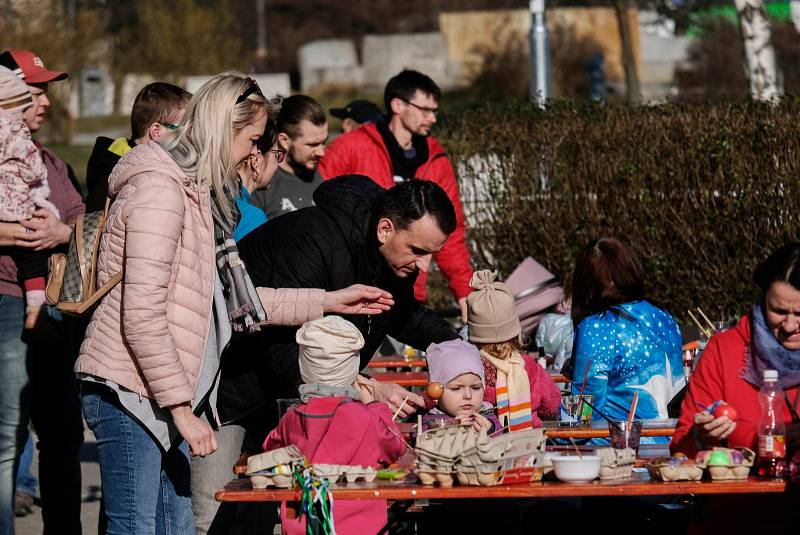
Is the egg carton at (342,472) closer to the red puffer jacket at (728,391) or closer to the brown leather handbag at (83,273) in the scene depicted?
the brown leather handbag at (83,273)

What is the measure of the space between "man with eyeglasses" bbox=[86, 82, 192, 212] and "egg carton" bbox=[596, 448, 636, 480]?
2183mm

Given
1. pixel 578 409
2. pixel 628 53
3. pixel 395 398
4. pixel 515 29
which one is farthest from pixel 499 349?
pixel 515 29

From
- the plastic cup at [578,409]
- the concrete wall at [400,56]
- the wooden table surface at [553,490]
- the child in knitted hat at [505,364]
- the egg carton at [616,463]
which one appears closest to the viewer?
the wooden table surface at [553,490]

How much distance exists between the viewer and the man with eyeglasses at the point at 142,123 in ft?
17.2


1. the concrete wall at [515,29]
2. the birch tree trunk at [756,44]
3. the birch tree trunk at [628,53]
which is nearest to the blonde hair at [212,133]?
the birch tree trunk at [756,44]

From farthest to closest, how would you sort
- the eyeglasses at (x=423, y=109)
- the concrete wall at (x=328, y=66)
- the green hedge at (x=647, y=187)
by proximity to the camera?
1. the concrete wall at (x=328, y=66)
2. the green hedge at (x=647, y=187)
3. the eyeglasses at (x=423, y=109)

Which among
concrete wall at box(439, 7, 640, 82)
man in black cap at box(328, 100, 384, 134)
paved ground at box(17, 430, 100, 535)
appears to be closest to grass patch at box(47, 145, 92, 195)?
man in black cap at box(328, 100, 384, 134)

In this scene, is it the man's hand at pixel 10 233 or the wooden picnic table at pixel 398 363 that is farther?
the wooden picnic table at pixel 398 363

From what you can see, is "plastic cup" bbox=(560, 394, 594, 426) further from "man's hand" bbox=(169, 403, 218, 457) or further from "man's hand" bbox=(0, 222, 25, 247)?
"man's hand" bbox=(0, 222, 25, 247)

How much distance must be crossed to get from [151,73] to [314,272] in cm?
3093

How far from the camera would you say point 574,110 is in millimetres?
9547

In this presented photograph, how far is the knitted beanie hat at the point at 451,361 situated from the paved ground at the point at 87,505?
243 centimetres

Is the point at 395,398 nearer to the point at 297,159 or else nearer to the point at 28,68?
the point at 28,68

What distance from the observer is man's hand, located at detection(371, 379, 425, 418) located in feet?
15.5
